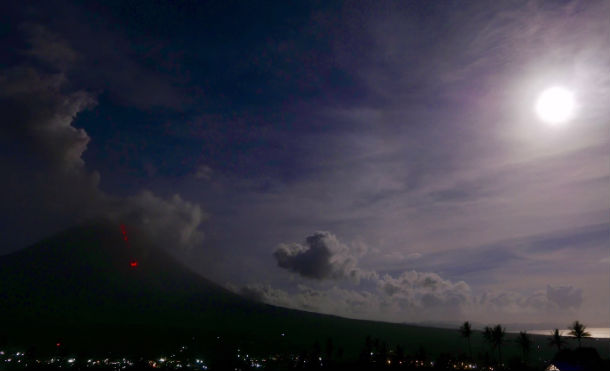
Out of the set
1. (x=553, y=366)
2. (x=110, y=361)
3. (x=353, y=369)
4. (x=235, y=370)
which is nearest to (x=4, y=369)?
(x=235, y=370)

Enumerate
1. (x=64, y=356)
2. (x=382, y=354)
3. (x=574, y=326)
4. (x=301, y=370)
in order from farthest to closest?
1. (x=64, y=356)
2. (x=382, y=354)
3. (x=301, y=370)
4. (x=574, y=326)

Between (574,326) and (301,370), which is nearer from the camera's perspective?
(574,326)

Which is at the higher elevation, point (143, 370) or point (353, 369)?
point (353, 369)

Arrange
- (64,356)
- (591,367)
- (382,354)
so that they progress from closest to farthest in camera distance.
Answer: (591,367) < (382,354) < (64,356)

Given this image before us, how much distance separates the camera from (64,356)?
18188 cm

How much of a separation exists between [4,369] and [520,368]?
133653 millimetres

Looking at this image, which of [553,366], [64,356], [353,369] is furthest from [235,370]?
[64,356]

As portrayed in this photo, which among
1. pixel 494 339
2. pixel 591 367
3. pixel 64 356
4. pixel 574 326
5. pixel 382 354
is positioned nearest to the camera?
pixel 591 367

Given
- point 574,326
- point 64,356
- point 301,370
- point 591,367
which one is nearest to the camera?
point 591,367

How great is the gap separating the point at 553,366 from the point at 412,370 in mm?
39234

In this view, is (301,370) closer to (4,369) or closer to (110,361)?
(4,369)

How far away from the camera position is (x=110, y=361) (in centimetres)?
19138

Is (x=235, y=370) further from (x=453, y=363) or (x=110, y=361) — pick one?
(x=110, y=361)

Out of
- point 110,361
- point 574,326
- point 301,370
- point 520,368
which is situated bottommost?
point 110,361
